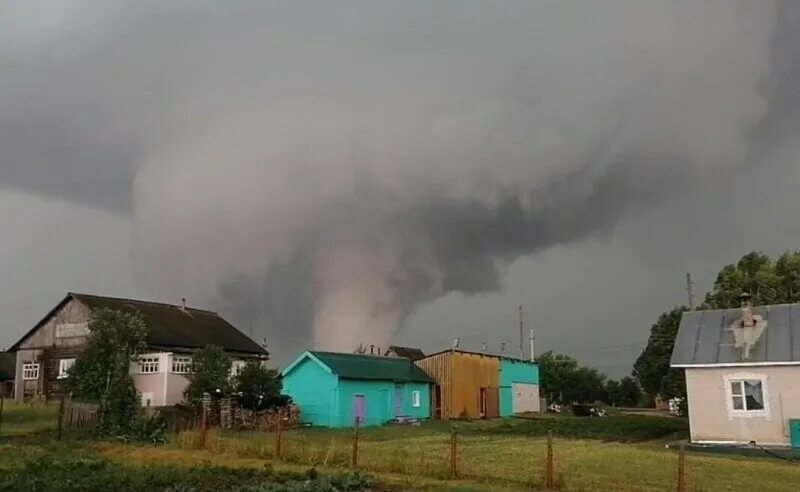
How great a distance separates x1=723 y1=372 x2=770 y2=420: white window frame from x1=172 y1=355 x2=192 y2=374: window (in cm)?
2690

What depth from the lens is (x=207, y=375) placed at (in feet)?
119

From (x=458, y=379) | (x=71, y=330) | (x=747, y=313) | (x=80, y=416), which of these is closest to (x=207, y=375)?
(x=80, y=416)

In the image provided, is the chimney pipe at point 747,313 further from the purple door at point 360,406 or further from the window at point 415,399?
the window at point 415,399

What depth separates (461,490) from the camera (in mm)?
14617

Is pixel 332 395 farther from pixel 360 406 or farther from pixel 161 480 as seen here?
pixel 161 480

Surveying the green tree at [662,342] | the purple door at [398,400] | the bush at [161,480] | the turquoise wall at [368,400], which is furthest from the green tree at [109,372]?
the green tree at [662,342]

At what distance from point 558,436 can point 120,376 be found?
18.5m

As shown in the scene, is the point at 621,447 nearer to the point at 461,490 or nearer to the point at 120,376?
the point at 461,490

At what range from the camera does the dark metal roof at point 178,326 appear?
46.7 meters

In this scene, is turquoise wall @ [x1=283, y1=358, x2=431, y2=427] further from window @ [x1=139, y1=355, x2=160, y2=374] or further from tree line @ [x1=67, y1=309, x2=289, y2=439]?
window @ [x1=139, y1=355, x2=160, y2=374]

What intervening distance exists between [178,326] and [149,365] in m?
7.64

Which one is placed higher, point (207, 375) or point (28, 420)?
point (207, 375)

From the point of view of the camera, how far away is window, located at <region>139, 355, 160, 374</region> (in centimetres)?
4166

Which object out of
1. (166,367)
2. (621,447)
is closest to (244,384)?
(166,367)
